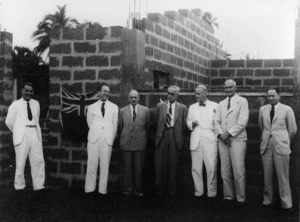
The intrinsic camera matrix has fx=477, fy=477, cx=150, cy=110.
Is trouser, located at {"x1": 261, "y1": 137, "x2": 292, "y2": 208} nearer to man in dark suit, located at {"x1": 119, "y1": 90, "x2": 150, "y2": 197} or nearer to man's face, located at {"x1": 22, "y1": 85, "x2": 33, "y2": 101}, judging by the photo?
man in dark suit, located at {"x1": 119, "y1": 90, "x2": 150, "y2": 197}

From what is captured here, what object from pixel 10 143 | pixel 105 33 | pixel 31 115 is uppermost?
pixel 105 33

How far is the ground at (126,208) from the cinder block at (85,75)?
6.78 feet

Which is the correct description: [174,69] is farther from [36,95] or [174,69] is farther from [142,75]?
[36,95]

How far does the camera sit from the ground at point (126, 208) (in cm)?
631

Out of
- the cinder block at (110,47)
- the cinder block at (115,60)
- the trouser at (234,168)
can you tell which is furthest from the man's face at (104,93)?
the trouser at (234,168)

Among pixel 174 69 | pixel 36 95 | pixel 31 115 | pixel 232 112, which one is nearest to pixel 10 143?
pixel 31 115

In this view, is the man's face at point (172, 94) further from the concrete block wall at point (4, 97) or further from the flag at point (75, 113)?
the concrete block wall at point (4, 97)

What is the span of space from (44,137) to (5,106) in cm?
495

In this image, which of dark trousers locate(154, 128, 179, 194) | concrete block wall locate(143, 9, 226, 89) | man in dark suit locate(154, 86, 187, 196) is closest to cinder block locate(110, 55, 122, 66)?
concrete block wall locate(143, 9, 226, 89)

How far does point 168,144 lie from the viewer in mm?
7684

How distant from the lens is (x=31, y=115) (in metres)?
8.07

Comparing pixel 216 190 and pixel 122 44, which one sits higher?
pixel 122 44

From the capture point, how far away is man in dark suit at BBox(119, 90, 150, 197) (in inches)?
305

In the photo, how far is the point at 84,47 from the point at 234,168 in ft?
11.4
